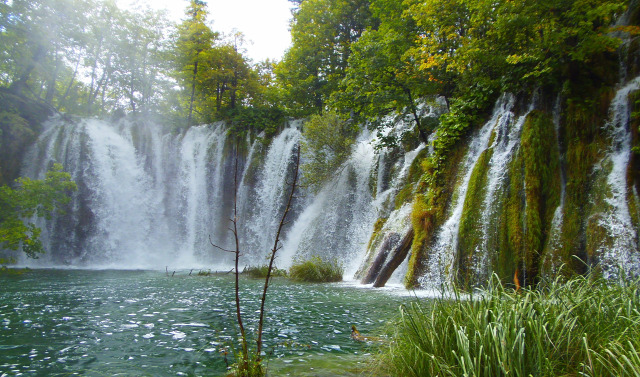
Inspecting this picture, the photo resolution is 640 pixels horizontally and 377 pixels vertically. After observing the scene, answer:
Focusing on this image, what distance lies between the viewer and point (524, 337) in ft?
8.75

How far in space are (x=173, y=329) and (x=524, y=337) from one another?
5.30 m

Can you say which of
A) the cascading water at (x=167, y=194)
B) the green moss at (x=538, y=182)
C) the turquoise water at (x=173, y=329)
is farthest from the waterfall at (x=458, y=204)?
the cascading water at (x=167, y=194)

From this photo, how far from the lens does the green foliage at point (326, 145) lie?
18.8 metres

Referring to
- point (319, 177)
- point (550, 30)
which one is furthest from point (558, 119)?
point (319, 177)

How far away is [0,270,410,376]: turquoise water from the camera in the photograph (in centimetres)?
434

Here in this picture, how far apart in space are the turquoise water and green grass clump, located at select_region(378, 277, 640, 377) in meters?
0.96

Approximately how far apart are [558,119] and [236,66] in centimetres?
2381

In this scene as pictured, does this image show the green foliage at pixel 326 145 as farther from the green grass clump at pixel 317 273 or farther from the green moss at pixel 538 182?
the green moss at pixel 538 182

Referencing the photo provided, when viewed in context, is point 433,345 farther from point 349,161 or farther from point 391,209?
point 349,161

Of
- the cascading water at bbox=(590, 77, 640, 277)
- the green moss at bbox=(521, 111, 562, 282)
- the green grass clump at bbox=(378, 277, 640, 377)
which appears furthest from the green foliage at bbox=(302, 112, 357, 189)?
the green grass clump at bbox=(378, 277, 640, 377)

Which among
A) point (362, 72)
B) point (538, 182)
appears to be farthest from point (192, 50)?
point (538, 182)

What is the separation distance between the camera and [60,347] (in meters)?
5.09

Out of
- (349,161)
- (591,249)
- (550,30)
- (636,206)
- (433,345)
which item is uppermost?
(550,30)

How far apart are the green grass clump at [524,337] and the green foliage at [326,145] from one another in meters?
15.5
